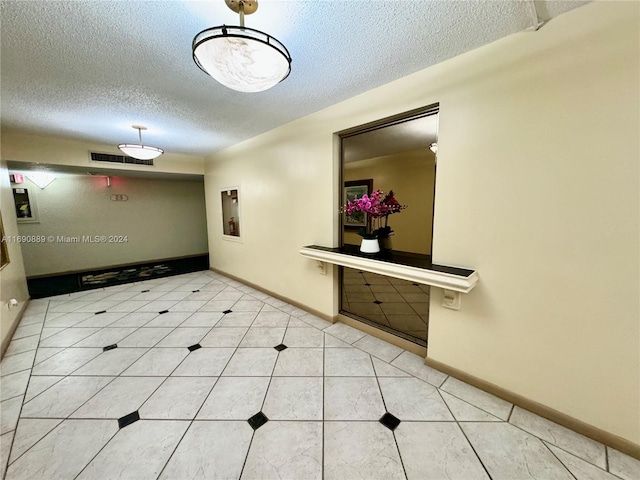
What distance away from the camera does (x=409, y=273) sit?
1.89 m

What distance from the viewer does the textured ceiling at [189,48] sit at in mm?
1320

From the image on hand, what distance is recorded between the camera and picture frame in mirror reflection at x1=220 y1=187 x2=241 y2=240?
14.8 ft

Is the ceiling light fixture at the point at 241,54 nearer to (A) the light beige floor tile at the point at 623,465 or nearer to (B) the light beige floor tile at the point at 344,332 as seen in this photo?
(B) the light beige floor tile at the point at 344,332

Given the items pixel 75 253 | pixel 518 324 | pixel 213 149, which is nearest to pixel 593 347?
pixel 518 324

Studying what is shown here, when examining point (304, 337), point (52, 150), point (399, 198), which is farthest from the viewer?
point (399, 198)

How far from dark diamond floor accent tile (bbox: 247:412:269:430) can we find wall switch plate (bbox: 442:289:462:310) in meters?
1.64

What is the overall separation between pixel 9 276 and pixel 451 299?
5137 millimetres

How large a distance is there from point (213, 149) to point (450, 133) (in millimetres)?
4203

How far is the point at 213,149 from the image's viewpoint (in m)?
4.49

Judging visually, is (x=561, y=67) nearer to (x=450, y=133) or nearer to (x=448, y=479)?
(x=450, y=133)

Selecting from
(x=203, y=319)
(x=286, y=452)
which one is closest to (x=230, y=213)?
(x=203, y=319)

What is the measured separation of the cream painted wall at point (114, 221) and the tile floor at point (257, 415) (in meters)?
3.53

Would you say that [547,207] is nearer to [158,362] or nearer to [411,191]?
[158,362]

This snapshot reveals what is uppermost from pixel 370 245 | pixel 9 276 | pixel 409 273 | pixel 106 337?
pixel 370 245
